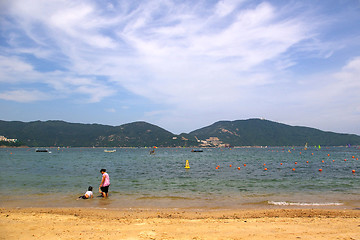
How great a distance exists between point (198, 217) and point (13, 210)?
946 cm

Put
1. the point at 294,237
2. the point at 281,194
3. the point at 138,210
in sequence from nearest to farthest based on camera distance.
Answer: the point at 294,237 < the point at 138,210 < the point at 281,194

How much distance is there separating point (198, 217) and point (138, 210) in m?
3.47

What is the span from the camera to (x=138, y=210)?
14.0 metres

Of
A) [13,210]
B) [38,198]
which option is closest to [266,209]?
[13,210]

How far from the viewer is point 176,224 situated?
34.7 feet

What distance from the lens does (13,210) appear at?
1383 cm

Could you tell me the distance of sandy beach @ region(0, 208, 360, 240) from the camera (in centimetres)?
895

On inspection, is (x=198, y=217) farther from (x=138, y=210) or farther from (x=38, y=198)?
(x=38, y=198)

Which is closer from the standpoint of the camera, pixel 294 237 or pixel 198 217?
pixel 294 237

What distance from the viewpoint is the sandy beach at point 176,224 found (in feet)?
29.4

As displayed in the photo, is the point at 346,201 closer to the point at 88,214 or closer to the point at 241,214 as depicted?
the point at 241,214

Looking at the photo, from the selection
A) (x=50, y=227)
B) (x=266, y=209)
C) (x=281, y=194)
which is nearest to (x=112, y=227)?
(x=50, y=227)

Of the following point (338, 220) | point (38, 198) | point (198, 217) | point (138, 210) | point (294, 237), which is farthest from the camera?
point (38, 198)

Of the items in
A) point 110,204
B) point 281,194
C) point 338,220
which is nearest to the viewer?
point 338,220
